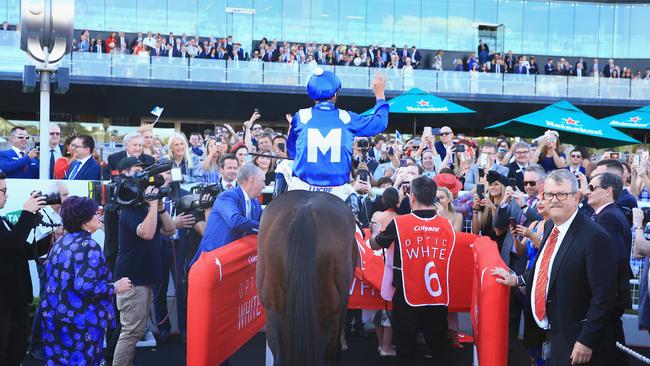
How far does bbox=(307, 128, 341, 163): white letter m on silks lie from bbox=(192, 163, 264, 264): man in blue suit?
0.82 meters

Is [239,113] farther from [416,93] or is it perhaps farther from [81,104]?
[416,93]

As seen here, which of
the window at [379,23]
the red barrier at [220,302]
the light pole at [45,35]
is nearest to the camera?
the red barrier at [220,302]

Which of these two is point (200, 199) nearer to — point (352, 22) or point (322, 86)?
point (322, 86)

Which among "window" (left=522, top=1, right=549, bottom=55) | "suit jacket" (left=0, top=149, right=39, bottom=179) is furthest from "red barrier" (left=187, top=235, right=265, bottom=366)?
"window" (left=522, top=1, right=549, bottom=55)

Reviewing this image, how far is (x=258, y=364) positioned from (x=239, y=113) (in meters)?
20.2

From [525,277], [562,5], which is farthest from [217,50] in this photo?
[525,277]

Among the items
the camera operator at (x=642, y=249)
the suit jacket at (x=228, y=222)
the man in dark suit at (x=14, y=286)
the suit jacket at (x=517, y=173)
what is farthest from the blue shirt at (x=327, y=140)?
the suit jacket at (x=517, y=173)

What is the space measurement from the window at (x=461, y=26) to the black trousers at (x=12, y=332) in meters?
30.4

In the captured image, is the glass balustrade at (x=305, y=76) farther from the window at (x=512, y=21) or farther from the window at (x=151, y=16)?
the window at (x=512, y=21)

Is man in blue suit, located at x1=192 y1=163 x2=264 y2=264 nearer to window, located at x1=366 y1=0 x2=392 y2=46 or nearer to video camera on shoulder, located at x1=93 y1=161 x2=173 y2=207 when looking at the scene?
video camera on shoulder, located at x1=93 y1=161 x2=173 y2=207

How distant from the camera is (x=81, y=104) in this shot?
25250 millimetres

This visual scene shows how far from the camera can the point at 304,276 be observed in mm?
4523

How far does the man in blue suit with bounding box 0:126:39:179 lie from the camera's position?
9.03 metres

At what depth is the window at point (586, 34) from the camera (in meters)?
35.1
